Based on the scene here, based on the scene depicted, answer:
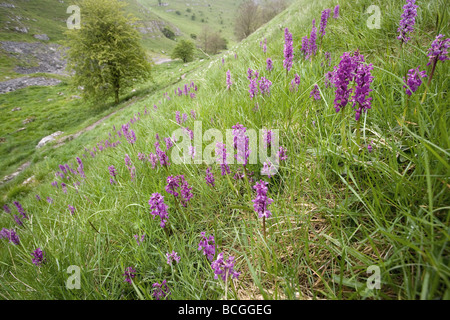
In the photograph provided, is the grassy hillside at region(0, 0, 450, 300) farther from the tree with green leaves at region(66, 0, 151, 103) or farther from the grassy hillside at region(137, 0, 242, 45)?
the grassy hillside at region(137, 0, 242, 45)

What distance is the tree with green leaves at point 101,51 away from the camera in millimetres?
22641

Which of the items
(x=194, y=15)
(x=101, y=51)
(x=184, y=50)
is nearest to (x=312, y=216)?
(x=101, y=51)

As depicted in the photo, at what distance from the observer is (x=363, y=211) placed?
1400 millimetres

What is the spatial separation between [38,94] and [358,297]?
4531cm

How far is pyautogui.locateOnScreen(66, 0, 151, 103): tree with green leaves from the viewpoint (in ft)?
74.3

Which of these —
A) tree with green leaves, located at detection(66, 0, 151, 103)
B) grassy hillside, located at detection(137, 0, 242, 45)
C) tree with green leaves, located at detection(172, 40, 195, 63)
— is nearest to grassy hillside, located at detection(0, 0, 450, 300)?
tree with green leaves, located at detection(66, 0, 151, 103)

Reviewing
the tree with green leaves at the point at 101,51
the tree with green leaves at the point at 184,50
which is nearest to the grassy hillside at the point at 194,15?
the tree with green leaves at the point at 184,50

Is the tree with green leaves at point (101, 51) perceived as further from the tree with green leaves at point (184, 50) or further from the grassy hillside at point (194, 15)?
the grassy hillside at point (194, 15)

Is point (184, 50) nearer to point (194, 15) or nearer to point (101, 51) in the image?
point (101, 51)

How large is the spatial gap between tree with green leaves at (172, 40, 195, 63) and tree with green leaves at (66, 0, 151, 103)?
3027cm

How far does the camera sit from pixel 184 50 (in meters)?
53.4

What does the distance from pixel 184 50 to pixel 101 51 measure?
3531 centimetres

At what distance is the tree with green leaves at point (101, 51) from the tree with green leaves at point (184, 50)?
30.3m

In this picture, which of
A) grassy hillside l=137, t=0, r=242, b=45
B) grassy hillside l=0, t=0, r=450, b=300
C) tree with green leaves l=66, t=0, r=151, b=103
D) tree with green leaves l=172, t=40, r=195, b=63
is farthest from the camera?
grassy hillside l=137, t=0, r=242, b=45
